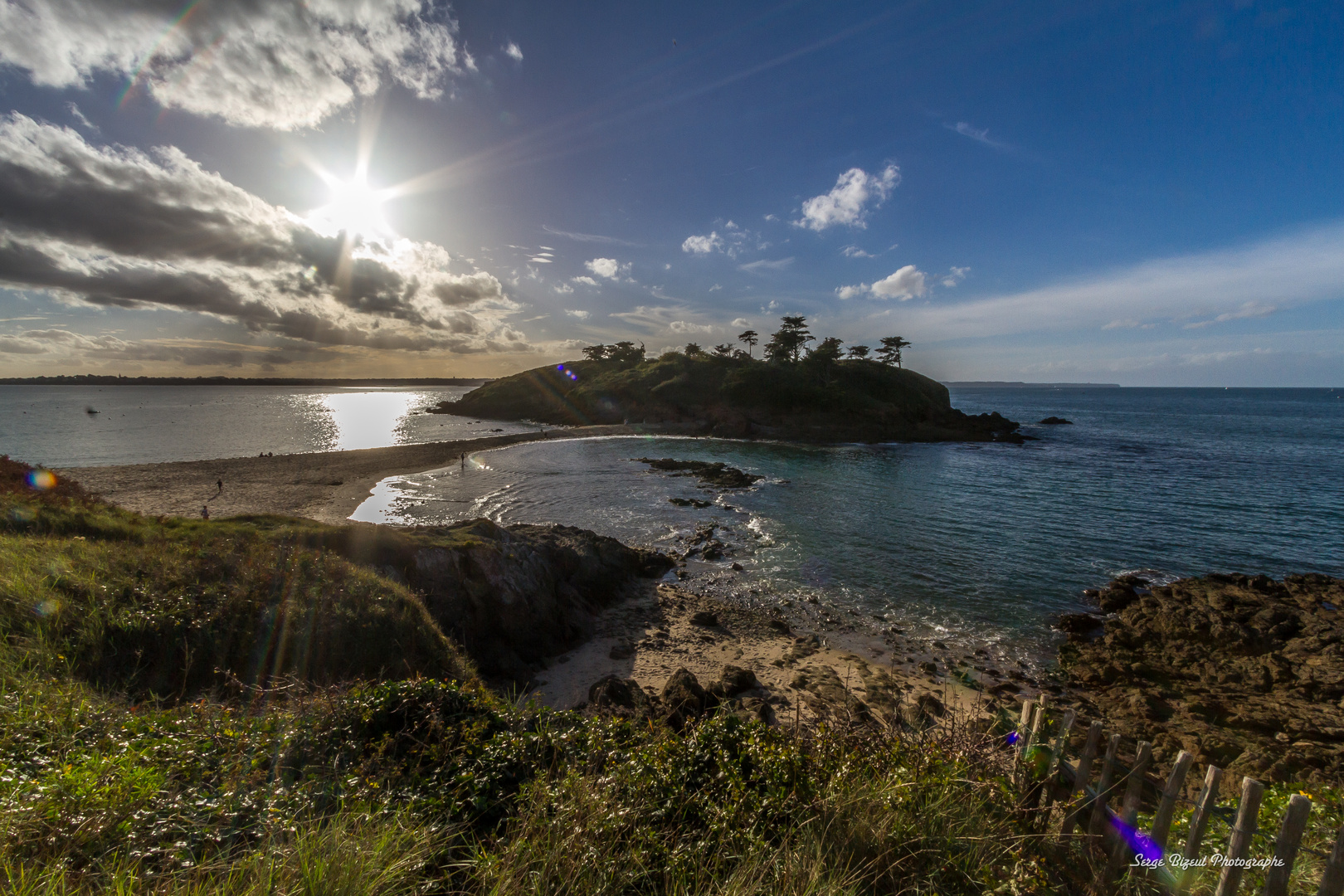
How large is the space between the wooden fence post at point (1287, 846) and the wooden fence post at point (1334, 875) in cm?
16

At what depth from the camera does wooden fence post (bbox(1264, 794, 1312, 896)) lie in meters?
3.15

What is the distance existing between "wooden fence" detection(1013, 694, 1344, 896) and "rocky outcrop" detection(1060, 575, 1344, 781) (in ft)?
24.2

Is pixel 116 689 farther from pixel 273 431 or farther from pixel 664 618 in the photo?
pixel 273 431

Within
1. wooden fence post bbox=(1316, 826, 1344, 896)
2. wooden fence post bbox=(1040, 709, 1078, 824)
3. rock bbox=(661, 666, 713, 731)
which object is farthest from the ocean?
wooden fence post bbox=(1316, 826, 1344, 896)

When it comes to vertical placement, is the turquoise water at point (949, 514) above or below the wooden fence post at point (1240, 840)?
below

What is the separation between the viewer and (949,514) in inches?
1057

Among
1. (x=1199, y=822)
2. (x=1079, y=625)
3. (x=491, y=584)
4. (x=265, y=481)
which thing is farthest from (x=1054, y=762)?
(x=265, y=481)

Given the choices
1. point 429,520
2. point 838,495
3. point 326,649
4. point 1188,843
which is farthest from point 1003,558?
point 429,520

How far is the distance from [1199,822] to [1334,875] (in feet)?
2.00

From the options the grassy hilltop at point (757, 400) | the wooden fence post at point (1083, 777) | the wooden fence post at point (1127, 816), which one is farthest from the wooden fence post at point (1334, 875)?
the grassy hilltop at point (757, 400)

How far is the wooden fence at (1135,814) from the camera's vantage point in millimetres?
3250

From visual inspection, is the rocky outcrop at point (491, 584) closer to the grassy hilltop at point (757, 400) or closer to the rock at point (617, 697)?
the rock at point (617, 697)

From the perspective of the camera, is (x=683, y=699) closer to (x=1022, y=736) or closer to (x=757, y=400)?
(x=1022, y=736)

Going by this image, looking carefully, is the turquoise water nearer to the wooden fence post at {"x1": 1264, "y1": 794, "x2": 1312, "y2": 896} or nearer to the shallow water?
the wooden fence post at {"x1": 1264, "y1": 794, "x2": 1312, "y2": 896}
